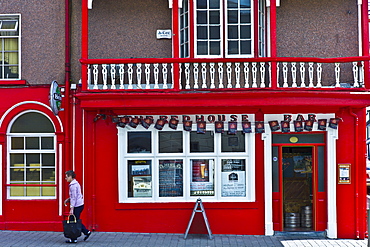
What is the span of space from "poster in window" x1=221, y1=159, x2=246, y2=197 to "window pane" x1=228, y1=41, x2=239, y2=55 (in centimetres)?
268

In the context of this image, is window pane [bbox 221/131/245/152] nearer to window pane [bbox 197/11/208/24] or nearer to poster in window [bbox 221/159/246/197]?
poster in window [bbox 221/159/246/197]

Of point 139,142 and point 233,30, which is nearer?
point 233,30

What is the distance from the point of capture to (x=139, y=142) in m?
11.6

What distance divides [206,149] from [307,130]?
2.50 metres

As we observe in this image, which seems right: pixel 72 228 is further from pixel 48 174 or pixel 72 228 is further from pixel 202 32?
pixel 202 32

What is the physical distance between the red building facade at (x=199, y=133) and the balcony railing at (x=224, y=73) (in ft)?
0.15

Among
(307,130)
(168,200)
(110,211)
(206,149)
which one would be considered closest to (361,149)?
(307,130)

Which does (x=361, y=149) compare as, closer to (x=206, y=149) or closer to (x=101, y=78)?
(x=206, y=149)

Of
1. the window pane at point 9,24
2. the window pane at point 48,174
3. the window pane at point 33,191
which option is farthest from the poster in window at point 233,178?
the window pane at point 9,24

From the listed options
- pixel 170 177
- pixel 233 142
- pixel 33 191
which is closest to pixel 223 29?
pixel 233 142

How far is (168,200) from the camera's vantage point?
11.5m

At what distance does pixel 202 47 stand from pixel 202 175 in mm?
3182

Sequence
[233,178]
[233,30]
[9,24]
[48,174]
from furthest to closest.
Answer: [9,24] < [48,174] < [233,178] < [233,30]

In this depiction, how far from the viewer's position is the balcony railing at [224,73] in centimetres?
1070
